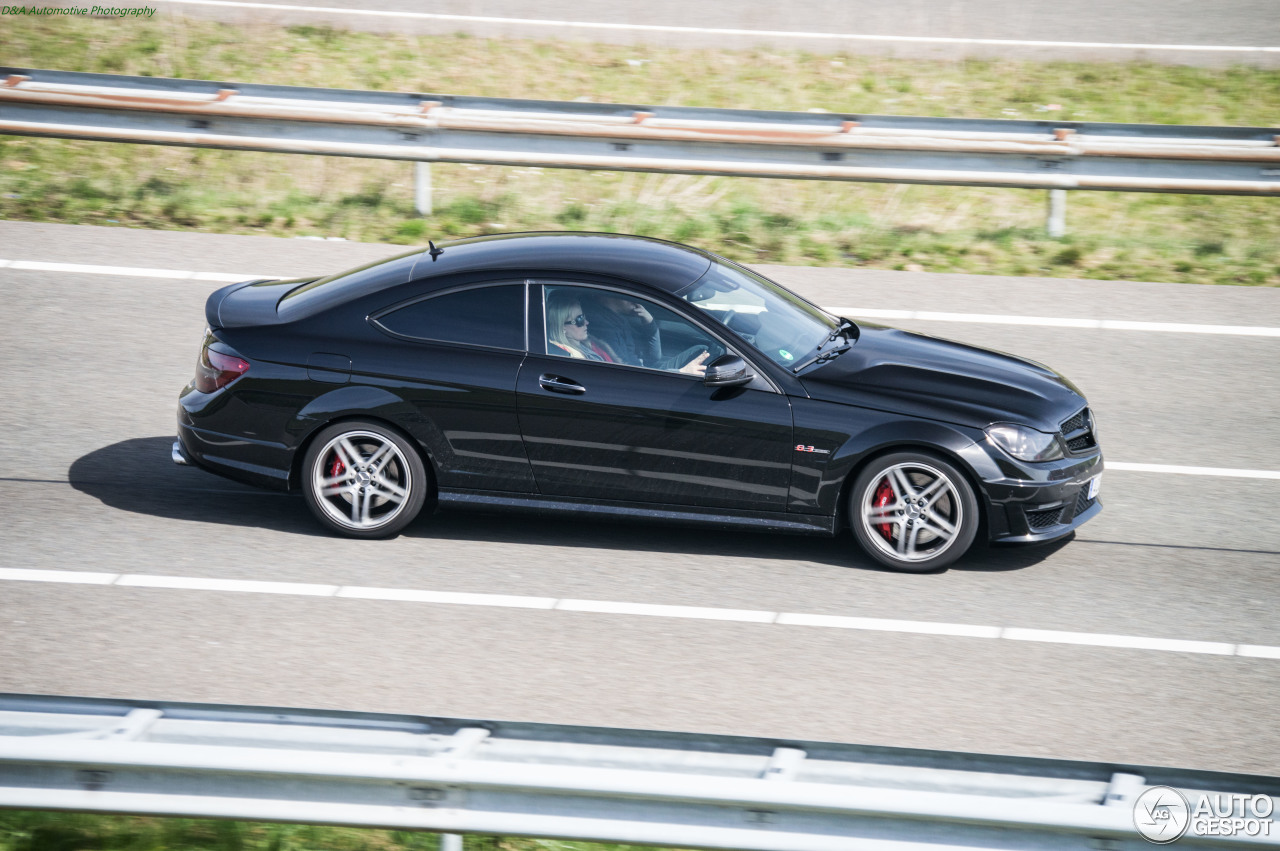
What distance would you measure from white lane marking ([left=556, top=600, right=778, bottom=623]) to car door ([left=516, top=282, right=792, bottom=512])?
25.3 inches

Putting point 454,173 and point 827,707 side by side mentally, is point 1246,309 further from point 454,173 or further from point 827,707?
point 454,173

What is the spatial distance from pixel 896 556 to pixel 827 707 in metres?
1.44

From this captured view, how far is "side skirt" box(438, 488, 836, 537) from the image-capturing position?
6.64 m

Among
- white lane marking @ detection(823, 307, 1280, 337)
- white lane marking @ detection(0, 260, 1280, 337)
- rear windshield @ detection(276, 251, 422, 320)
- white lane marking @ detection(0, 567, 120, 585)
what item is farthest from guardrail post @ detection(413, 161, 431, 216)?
white lane marking @ detection(0, 567, 120, 585)

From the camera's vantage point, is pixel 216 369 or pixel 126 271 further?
pixel 126 271

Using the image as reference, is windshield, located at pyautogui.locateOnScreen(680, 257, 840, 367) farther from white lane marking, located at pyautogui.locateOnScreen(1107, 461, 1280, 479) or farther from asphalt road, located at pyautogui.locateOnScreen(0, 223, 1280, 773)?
white lane marking, located at pyautogui.locateOnScreen(1107, 461, 1280, 479)

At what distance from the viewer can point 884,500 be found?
6590mm

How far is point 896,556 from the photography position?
664 centimetres

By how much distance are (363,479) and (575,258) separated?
5.21ft

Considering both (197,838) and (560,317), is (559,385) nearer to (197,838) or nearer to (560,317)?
(560,317)

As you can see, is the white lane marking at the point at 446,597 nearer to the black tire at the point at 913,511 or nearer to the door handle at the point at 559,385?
the door handle at the point at 559,385

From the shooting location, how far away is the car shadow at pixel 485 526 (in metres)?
6.91

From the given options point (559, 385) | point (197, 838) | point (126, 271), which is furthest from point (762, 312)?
point (126, 271)

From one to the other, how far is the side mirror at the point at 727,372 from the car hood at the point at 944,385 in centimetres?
32
